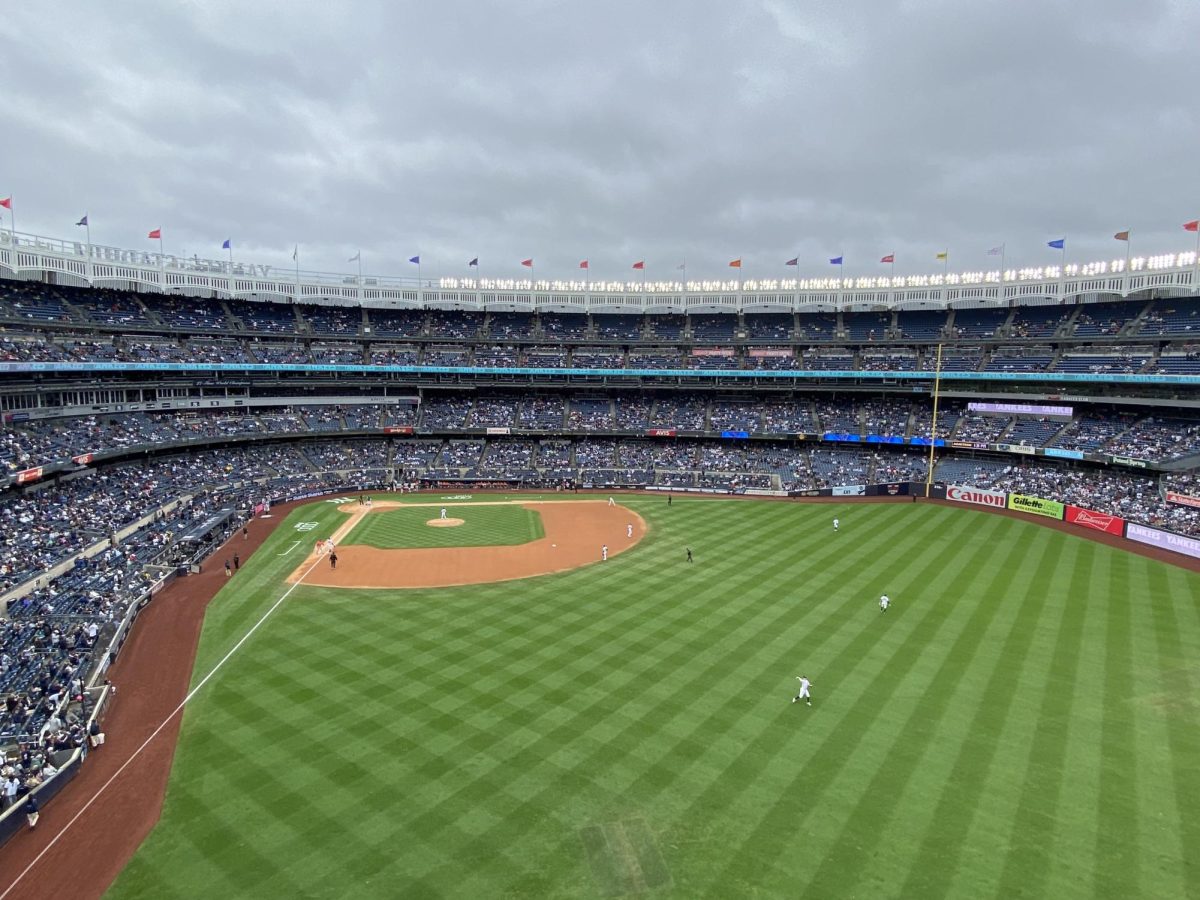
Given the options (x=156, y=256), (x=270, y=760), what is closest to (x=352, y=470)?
(x=156, y=256)

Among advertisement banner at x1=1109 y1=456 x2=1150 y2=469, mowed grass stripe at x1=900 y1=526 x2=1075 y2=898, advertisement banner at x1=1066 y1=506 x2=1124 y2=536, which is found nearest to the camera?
mowed grass stripe at x1=900 y1=526 x2=1075 y2=898

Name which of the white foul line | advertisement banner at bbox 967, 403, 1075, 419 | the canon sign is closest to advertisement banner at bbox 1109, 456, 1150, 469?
the canon sign

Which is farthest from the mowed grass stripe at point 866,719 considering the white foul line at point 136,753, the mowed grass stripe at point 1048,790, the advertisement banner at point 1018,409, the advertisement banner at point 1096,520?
the advertisement banner at point 1018,409

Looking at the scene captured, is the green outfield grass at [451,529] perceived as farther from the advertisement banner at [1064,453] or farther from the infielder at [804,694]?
the advertisement banner at [1064,453]

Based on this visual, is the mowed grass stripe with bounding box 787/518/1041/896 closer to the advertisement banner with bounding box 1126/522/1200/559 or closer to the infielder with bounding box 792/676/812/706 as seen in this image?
the infielder with bounding box 792/676/812/706

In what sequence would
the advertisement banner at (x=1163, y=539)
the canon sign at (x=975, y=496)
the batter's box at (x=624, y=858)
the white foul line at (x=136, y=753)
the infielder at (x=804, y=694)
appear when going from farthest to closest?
the canon sign at (x=975, y=496) → the advertisement banner at (x=1163, y=539) → the infielder at (x=804, y=694) → the white foul line at (x=136, y=753) → the batter's box at (x=624, y=858)

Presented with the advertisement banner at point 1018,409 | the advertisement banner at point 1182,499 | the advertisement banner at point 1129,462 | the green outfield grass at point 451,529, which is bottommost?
the green outfield grass at point 451,529
